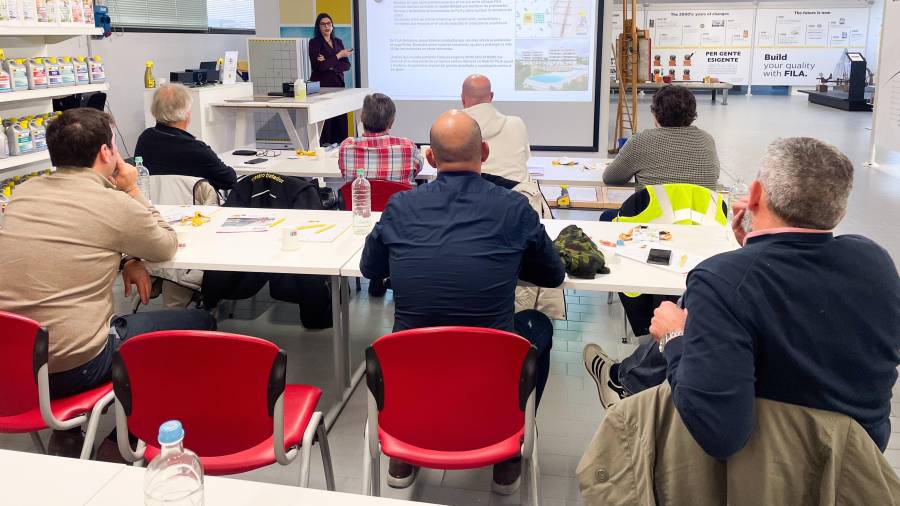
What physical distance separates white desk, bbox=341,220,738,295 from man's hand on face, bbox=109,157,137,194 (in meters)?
0.93

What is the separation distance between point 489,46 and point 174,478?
303 inches

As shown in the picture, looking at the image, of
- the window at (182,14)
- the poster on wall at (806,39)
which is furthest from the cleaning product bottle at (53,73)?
the poster on wall at (806,39)

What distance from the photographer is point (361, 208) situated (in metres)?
3.30

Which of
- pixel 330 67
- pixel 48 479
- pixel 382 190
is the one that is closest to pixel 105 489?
pixel 48 479

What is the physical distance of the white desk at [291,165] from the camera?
4.75 meters

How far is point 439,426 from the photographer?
1.94m

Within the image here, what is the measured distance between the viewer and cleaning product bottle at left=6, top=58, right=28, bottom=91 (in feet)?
12.7

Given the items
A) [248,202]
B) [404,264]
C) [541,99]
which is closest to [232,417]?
[404,264]

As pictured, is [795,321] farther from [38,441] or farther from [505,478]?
[38,441]

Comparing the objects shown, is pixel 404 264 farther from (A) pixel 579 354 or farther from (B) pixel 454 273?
(A) pixel 579 354

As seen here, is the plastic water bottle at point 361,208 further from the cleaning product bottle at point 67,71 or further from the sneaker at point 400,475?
the cleaning product bottle at point 67,71

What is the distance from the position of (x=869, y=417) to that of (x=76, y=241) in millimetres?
2182

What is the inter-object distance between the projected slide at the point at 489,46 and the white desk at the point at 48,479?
25.0 feet

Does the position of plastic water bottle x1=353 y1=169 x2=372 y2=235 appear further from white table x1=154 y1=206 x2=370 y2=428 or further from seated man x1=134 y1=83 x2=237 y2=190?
seated man x1=134 y1=83 x2=237 y2=190
